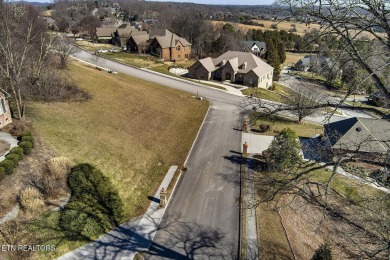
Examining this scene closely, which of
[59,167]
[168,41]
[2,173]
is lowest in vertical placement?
[59,167]

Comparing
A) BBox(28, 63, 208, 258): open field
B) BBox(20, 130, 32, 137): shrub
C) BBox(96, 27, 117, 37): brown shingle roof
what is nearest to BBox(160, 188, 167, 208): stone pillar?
BBox(28, 63, 208, 258): open field

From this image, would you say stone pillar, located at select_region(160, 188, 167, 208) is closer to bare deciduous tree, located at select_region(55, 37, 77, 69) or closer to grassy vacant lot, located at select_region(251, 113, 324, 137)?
grassy vacant lot, located at select_region(251, 113, 324, 137)

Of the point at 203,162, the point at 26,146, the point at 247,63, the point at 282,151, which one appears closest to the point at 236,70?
the point at 247,63

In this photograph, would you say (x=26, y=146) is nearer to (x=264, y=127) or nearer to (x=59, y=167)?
(x=59, y=167)

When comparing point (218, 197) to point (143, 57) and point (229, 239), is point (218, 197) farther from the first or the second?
point (143, 57)

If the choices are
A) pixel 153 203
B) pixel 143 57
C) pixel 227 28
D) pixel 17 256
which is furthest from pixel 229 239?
pixel 227 28

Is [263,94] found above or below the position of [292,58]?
below

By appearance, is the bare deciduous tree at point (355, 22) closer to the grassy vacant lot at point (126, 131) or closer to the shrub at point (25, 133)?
the grassy vacant lot at point (126, 131)
